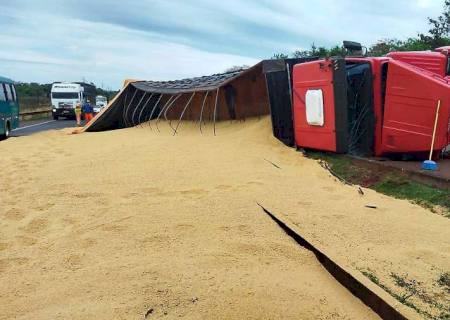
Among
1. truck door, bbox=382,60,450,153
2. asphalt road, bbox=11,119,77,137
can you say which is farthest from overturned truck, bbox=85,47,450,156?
asphalt road, bbox=11,119,77,137

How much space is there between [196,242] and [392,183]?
128 inches

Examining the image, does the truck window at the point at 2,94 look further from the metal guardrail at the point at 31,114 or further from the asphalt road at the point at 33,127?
the metal guardrail at the point at 31,114

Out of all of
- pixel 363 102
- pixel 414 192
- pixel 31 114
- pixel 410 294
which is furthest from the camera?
pixel 31 114

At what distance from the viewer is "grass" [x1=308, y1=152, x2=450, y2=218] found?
543cm

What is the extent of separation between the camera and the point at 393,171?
6555 mm

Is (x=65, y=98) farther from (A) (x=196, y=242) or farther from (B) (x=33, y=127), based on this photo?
(A) (x=196, y=242)

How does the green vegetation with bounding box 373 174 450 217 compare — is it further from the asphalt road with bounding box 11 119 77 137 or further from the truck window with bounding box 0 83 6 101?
the asphalt road with bounding box 11 119 77 137

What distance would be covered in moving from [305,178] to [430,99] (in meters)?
2.13

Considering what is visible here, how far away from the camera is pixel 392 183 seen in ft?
20.5

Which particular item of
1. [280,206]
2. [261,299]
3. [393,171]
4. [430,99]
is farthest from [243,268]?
[430,99]

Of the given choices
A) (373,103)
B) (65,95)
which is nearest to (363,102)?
(373,103)

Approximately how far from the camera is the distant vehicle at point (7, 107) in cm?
1607

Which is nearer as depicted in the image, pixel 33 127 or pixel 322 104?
pixel 322 104

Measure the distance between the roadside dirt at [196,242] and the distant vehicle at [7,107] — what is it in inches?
370
